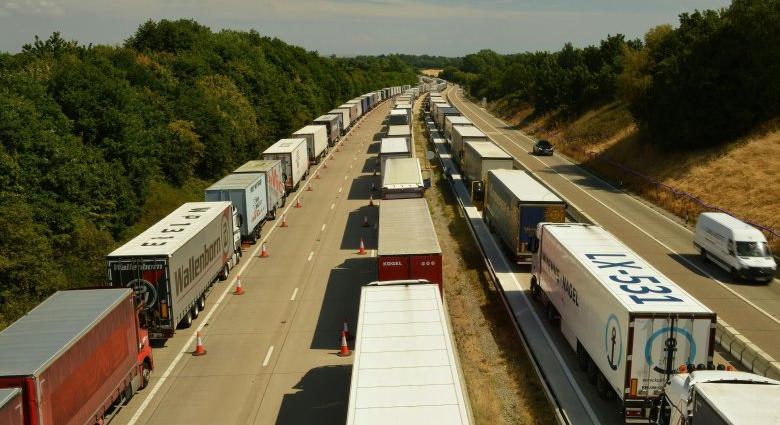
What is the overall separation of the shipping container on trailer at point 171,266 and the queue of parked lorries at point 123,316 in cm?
3

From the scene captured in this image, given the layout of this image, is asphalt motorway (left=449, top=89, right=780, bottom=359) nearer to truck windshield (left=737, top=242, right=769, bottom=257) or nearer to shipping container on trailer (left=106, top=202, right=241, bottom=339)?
truck windshield (left=737, top=242, right=769, bottom=257)

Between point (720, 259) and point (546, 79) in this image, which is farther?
point (546, 79)

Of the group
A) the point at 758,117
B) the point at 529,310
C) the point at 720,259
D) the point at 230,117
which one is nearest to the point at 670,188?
the point at 758,117

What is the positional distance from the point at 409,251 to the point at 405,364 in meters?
9.84

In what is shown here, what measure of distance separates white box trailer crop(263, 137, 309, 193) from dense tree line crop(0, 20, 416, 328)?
5.16m

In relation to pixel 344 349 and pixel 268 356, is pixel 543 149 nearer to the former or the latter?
pixel 344 349

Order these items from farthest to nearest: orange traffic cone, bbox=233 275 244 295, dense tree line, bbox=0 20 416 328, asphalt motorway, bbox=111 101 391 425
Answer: orange traffic cone, bbox=233 275 244 295 < dense tree line, bbox=0 20 416 328 < asphalt motorway, bbox=111 101 391 425

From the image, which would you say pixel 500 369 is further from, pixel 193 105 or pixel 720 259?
pixel 193 105

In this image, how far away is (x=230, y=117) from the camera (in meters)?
57.2

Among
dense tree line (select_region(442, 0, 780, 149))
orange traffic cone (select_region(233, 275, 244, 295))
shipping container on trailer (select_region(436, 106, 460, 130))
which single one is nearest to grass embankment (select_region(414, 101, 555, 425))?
orange traffic cone (select_region(233, 275, 244, 295))

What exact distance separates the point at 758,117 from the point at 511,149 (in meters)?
29.4

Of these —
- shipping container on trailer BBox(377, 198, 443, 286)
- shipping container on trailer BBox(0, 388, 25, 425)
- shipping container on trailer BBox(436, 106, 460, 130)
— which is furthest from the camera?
shipping container on trailer BBox(436, 106, 460, 130)

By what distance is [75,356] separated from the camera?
15.0 meters

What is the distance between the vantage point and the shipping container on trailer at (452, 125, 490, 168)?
56016 millimetres
